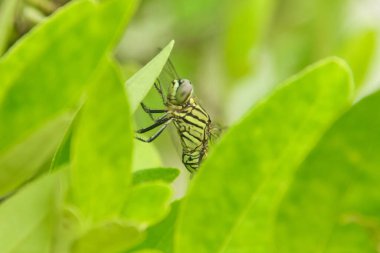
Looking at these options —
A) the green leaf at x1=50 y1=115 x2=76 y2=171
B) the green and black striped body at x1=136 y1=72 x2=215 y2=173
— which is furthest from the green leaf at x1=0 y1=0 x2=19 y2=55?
the green and black striped body at x1=136 y1=72 x2=215 y2=173

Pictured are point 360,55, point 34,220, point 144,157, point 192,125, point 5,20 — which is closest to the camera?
point 34,220

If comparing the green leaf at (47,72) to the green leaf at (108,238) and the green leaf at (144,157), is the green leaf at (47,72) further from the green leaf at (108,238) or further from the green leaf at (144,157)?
the green leaf at (144,157)

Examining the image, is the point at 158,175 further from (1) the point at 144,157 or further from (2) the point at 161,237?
(1) the point at 144,157

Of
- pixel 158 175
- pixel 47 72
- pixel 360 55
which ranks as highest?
pixel 47 72

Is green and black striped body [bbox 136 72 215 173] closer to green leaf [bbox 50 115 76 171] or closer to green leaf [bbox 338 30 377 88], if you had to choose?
green leaf [bbox 338 30 377 88]

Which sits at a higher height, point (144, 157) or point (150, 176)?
point (150, 176)

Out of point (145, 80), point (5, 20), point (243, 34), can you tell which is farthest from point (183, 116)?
point (145, 80)
